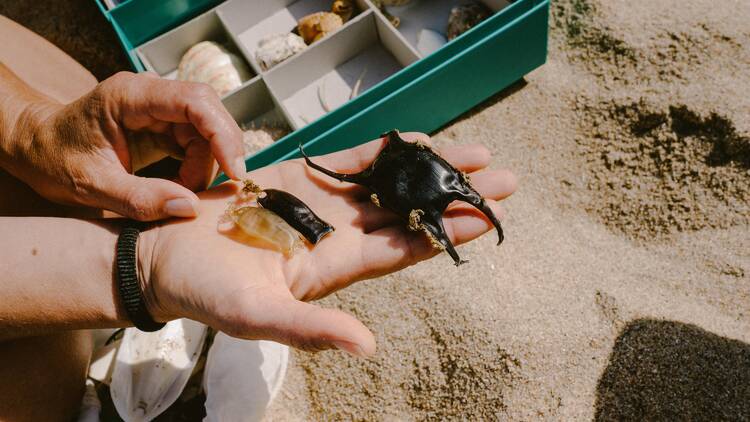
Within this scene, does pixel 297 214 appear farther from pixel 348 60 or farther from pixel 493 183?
pixel 348 60

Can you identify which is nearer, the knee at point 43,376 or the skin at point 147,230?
Answer: the skin at point 147,230

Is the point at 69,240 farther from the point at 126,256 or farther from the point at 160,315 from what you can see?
the point at 160,315

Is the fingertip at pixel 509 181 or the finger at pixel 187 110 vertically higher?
the finger at pixel 187 110

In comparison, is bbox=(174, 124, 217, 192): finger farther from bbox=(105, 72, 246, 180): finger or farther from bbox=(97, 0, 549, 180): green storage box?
bbox=(97, 0, 549, 180): green storage box

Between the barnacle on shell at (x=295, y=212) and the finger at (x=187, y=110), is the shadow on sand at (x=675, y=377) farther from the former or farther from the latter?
the finger at (x=187, y=110)

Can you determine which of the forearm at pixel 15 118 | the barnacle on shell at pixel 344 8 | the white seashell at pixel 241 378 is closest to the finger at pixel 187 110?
the forearm at pixel 15 118

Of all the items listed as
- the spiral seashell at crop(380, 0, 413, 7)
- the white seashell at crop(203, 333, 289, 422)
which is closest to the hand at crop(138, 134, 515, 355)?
the white seashell at crop(203, 333, 289, 422)

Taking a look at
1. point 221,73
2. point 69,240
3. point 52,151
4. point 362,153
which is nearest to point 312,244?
point 362,153

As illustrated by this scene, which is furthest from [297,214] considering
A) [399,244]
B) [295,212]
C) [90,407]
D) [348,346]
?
[90,407]
